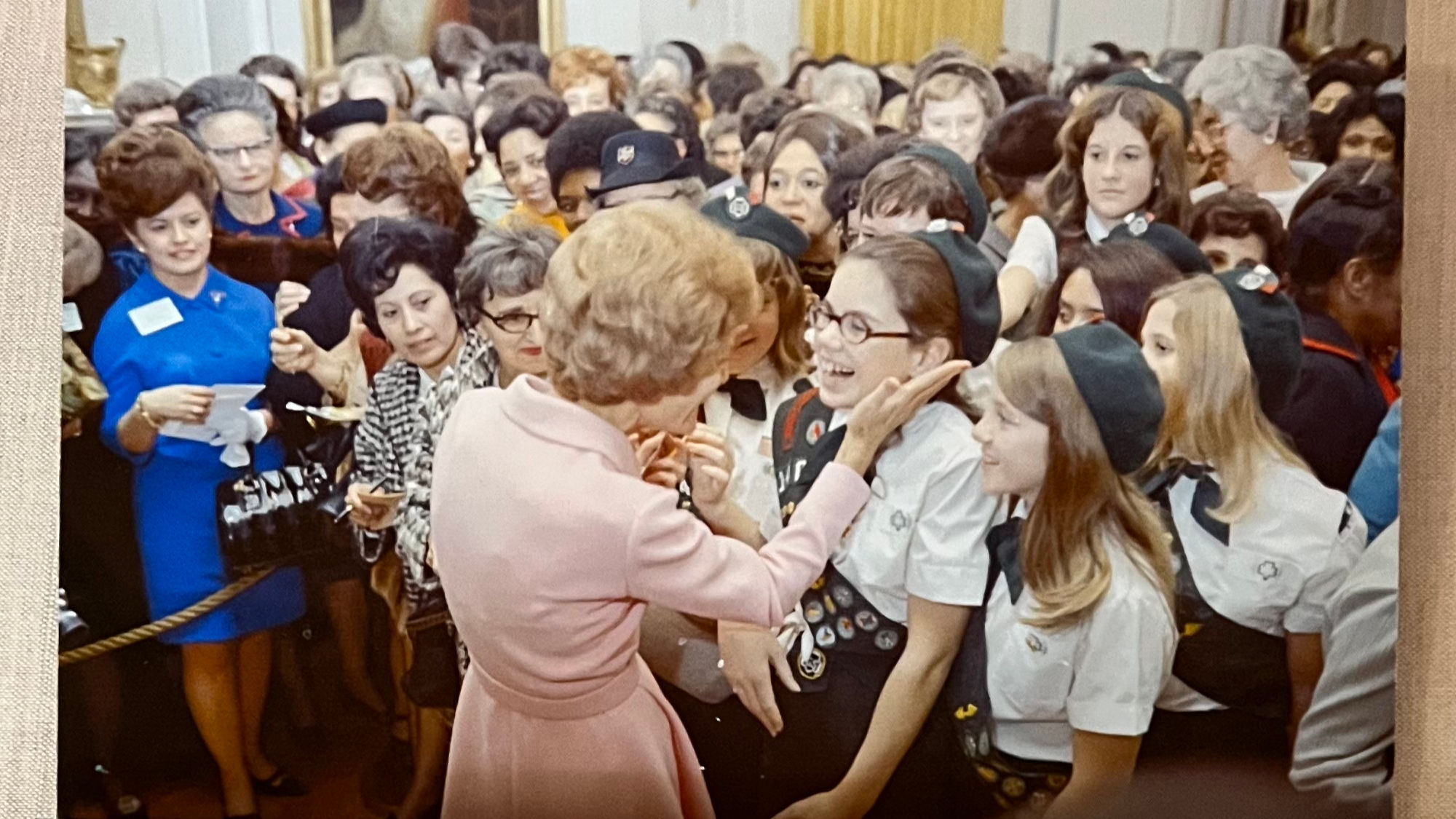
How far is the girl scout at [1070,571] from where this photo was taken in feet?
4.45

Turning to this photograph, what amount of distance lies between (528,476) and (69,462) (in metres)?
0.60

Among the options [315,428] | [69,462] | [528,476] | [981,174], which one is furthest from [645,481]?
[69,462]

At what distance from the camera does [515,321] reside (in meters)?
1.32

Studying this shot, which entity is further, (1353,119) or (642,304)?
(1353,119)

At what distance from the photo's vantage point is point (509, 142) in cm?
136

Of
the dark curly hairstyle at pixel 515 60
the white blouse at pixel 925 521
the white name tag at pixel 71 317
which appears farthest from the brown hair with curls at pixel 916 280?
the white name tag at pixel 71 317

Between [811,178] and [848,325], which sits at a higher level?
[811,178]

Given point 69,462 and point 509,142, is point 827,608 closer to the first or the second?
point 509,142

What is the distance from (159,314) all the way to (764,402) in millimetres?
753

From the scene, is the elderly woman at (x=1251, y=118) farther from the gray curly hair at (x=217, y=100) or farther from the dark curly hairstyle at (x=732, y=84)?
the gray curly hair at (x=217, y=100)

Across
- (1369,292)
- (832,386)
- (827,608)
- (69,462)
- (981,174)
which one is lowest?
(827,608)

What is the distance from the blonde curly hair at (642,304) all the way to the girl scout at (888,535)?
127mm

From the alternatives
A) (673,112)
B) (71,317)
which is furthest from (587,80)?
(71,317)

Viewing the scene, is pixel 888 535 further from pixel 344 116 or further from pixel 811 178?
pixel 344 116
